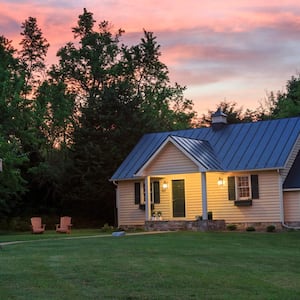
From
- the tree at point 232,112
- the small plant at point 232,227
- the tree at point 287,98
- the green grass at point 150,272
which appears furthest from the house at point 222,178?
the tree at point 287,98

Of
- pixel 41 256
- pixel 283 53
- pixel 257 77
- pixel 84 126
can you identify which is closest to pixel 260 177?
pixel 283 53

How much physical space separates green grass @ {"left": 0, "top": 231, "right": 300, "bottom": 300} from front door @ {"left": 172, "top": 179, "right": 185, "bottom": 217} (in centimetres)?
1042

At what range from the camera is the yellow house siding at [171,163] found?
24.2m

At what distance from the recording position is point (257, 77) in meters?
31.0

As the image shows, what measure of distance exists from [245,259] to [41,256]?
14.6 feet

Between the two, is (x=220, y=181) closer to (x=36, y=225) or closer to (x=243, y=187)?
(x=243, y=187)

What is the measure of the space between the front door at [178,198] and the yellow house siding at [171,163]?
4.35 ft

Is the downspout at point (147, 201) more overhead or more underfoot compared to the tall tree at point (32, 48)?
more underfoot

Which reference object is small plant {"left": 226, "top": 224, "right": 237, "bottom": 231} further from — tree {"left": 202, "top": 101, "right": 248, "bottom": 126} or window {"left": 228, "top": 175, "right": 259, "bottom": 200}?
tree {"left": 202, "top": 101, "right": 248, "bottom": 126}

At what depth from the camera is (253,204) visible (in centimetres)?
2391

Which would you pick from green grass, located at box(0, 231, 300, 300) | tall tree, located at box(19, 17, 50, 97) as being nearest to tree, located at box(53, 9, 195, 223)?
tall tree, located at box(19, 17, 50, 97)

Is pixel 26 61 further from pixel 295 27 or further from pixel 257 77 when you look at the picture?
pixel 295 27

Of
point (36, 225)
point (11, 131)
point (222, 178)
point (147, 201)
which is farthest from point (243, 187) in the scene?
point (11, 131)

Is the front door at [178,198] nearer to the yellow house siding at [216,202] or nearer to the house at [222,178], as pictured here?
the house at [222,178]
